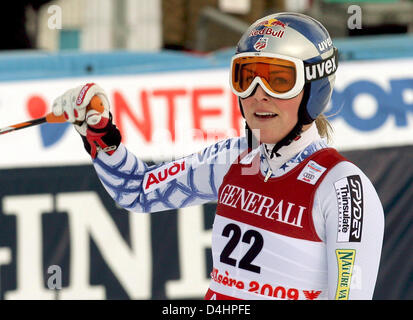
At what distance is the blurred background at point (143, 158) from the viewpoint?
556 cm

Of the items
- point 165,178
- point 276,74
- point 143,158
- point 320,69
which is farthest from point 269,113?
point 143,158

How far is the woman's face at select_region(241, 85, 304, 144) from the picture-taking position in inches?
121

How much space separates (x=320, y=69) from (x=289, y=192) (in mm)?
516

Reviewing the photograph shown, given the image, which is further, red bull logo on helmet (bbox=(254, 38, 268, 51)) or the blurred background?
the blurred background

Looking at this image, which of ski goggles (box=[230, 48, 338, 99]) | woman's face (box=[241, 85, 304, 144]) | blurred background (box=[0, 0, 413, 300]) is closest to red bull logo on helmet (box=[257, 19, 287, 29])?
ski goggles (box=[230, 48, 338, 99])

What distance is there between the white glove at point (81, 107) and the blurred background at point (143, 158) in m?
2.13

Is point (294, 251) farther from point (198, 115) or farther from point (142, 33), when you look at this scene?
point (142, 33)

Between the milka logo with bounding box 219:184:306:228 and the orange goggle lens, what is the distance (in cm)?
44

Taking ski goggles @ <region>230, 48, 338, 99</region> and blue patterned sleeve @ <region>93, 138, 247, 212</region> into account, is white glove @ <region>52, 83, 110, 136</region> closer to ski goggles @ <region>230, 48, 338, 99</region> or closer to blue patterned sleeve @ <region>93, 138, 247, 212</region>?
blue patterned sleeve @ <region>93, 138, 247, 212</region>

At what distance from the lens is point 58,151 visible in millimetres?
5633

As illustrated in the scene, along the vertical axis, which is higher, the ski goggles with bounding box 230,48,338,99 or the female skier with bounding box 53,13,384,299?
the ski goggles with bounding box 230,48,338,99

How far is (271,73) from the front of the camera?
307 cm

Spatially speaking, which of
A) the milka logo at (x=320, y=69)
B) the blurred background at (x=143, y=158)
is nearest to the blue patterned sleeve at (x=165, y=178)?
the milka logo at (x=320, y=69)

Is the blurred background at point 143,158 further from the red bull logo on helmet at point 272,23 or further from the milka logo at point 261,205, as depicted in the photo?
the red bull logo on helmet at point 272,23
